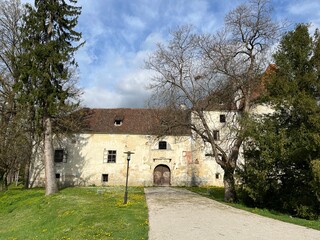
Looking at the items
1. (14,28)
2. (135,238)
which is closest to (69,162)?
(14,28)

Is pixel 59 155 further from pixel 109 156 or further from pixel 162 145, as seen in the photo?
pixel 162 145

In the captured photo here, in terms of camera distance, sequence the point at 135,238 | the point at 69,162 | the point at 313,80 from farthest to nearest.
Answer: the point at 69,162 → the point at 313,80 → the point at 135,238

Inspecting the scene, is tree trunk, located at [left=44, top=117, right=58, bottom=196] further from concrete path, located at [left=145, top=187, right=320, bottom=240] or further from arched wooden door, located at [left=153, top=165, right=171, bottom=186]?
arched wooden door, located at [left=153, top=165, right=171, bottom=186]

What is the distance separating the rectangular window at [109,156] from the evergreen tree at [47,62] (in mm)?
8743

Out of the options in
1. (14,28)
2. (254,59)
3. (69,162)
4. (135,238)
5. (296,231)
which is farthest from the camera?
(69,162)

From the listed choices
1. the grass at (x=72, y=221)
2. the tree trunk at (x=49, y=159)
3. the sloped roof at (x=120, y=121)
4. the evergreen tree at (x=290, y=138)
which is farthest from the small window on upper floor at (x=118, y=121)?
the evergreen tree at (x=290, y=138)

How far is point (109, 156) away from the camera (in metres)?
28.4

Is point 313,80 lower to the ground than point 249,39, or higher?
lower

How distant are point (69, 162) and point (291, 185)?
2059 cm

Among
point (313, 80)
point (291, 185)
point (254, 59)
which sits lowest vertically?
point (291, 185)

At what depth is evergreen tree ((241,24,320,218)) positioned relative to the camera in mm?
12094

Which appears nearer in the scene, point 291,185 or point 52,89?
point 291,185

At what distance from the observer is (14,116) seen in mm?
22672

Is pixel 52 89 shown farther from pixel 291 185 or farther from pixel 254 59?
pixel 291 185
